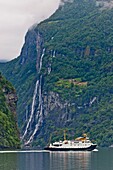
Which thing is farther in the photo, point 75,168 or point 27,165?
point 27,165

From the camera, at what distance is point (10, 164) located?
6304 inches

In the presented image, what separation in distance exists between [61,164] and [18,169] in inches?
691

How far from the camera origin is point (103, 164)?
161875 millimetres

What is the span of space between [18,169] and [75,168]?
11.5 m

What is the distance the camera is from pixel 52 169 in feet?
481

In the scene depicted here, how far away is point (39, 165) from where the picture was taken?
161m

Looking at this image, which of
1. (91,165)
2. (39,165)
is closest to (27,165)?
(39,165)

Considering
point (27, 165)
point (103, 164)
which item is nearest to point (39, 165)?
point (27, 165)

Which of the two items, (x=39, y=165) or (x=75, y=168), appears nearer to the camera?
(x=75, y=168)

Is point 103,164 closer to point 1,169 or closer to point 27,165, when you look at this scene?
point 27,165

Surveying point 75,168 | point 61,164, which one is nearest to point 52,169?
point 75,168

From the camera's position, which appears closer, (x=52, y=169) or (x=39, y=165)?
(x=52, y=169)

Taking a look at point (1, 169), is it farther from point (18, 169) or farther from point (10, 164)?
point (10, 164)

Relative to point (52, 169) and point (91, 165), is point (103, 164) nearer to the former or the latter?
point (91, 165)
